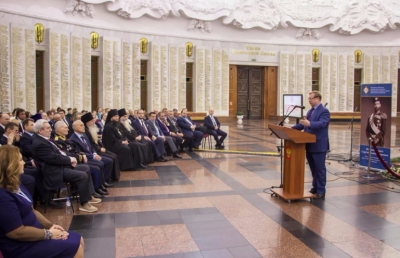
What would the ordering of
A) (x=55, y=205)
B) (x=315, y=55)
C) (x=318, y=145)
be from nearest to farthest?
(x=55, y=205), (x=318, y=145), (x=315, y=55)

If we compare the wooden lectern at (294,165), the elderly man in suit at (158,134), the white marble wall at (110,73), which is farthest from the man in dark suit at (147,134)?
the white marble wall at (110,73)

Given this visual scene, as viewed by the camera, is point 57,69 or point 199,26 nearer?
point 57,69

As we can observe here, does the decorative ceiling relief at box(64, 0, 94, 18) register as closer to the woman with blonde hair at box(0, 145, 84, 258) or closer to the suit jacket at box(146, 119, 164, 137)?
the suit jacket at box(146, 119, 164, 137)

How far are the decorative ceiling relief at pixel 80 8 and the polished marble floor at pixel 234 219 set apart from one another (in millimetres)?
10832

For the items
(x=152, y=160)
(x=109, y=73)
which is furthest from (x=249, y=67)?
(x=152, y=160)

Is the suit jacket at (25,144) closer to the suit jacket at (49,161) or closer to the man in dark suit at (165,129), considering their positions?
the suit jacket at (49,161)

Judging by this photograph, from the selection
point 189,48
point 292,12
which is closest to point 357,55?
point 292,12

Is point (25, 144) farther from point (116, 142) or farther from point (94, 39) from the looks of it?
point (94, 39)

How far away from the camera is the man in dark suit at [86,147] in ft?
19.0

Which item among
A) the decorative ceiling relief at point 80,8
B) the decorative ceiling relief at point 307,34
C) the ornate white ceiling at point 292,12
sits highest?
the ornate white ceiling at point 292,12

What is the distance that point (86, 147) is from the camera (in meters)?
5.95

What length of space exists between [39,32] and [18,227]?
13841 mm

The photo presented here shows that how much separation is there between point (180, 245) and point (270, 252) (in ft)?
2.95

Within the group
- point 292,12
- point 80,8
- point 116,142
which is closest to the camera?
point 116,142
